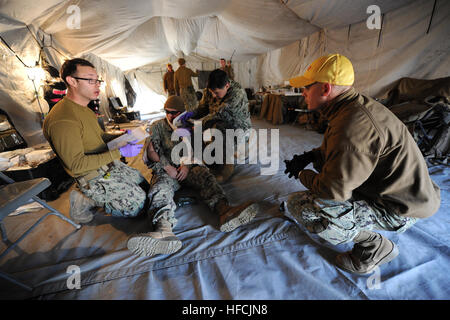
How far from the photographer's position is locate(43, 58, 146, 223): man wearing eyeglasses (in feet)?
4.11

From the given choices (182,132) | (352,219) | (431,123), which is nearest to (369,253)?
(352,219)

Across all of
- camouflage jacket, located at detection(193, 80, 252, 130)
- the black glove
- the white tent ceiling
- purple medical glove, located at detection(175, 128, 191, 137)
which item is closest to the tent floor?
the black glove

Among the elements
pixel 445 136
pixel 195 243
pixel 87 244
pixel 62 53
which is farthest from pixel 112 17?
pixel 445 136

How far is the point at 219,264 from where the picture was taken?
1220 mm

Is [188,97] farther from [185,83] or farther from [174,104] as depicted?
[174,104]

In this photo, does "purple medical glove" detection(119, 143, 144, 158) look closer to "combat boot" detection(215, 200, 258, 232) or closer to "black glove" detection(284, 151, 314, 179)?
"combat boot" detection(215, 200, 258, 232)

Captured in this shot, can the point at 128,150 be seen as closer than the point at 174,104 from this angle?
Yes

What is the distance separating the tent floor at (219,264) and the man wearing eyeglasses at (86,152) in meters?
0.23

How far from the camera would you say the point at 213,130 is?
9.00 ft

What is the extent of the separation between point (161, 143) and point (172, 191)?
562 millimetres

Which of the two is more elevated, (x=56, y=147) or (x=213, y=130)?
(x=56, y=147)

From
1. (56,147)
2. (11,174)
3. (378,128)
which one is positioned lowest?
(11,174)

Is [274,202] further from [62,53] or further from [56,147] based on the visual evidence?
[62,53]
